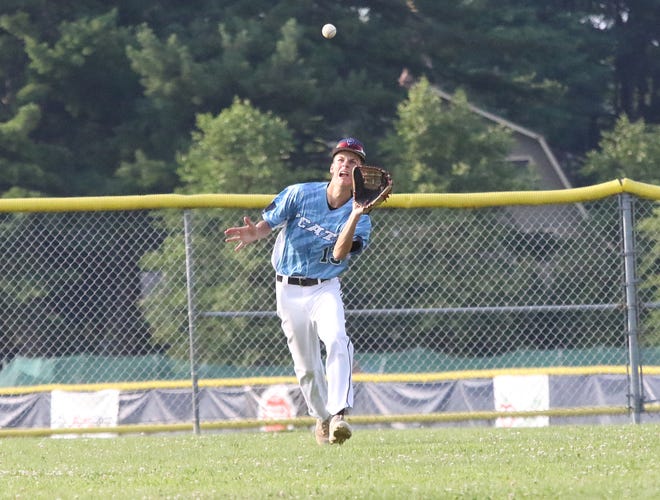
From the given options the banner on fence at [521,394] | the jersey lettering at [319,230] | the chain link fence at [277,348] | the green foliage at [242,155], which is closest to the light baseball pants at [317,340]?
the jersey lettering at [319,230]

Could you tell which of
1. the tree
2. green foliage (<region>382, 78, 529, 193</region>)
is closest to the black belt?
the tree

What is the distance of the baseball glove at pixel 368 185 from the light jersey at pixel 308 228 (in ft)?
1.34

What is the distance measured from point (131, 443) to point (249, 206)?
2009mm

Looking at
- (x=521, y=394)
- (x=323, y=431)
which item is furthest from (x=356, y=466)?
(x=521, y=394)

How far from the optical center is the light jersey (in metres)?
7.43

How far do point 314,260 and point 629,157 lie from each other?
20.8 metres

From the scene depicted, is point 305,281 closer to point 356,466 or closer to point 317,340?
point 317,340

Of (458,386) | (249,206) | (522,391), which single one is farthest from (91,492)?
(522,391)

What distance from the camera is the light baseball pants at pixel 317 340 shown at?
23.4ft

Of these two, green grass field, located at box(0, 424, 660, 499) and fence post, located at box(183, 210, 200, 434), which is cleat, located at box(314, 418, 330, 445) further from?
fence post, located at box(183, 210, 200, 434)

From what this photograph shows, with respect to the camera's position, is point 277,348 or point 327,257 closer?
point 327,257

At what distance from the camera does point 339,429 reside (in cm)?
694

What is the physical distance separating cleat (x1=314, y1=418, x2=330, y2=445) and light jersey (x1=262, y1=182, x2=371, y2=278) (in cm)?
88

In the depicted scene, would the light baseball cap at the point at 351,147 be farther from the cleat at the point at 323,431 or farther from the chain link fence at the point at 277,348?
the chain link fence at the point at 277,348
